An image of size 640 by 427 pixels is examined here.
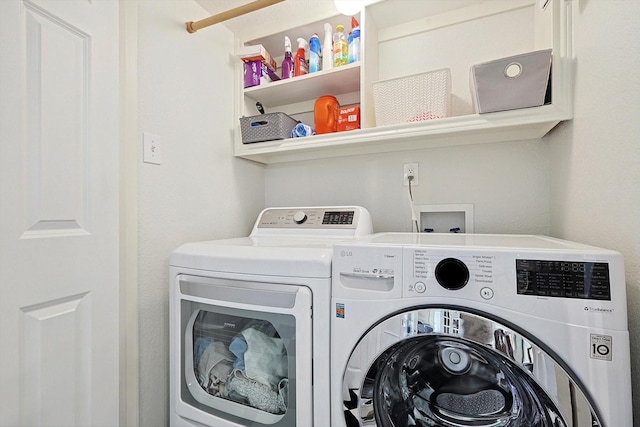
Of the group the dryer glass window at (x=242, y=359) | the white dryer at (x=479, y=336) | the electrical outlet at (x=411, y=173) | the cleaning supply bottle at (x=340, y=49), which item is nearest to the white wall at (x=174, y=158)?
the dryer glass window at (x=242, y=359)

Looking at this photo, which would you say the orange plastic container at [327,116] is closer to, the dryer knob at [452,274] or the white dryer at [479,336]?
the white dryer at [479,336]

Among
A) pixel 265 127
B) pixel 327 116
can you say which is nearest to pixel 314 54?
pixel 327 116

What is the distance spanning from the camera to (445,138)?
1339mm

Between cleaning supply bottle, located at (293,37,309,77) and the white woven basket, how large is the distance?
1.53ft

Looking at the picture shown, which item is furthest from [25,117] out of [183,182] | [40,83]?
[183,182]

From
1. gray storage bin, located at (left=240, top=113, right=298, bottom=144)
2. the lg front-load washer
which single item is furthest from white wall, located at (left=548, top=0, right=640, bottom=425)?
gray storage bin, located at (left=240, top=113, right=298, bottom=144)

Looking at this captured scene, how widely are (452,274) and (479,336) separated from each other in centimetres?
15

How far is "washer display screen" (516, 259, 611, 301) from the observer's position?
2.03 feet

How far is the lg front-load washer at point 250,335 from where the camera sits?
87 centimetres

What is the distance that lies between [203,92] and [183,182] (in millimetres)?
473

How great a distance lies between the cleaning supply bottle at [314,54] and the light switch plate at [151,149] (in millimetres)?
836

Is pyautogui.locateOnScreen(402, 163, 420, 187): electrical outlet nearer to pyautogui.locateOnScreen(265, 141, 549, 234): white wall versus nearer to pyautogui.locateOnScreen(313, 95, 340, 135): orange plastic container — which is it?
pyautogui.locateOnScreen(265, 141, 549, 234): white wall

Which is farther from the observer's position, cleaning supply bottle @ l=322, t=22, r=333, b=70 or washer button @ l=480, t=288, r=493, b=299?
cleaning supply bottle @ l=322, t=22, r=333, b=70

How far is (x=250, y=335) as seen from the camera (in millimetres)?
1030
